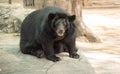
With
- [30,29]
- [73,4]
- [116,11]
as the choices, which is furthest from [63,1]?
[116,11]

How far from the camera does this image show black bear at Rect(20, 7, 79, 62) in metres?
5.47

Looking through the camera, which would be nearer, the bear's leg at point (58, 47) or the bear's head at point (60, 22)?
the bear's head at point (60, 22)

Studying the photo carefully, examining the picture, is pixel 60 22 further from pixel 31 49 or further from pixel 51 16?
pixel 31 49

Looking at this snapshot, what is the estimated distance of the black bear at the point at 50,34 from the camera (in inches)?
215

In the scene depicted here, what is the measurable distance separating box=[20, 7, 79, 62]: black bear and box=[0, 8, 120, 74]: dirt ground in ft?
0.47

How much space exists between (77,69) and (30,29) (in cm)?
122

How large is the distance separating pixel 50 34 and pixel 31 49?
627mm

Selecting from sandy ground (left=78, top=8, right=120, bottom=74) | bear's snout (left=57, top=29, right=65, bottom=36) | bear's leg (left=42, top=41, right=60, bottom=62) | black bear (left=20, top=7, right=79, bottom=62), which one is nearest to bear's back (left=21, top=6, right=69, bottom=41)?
black bear (left=20, top=7, right=79, bottom=62)

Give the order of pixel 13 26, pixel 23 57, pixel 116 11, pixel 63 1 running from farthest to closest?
pixel 116 11 < pixel 63 1 < pixel 13 26 < pixel 23 57

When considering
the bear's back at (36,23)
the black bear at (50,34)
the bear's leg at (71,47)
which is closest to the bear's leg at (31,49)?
the black bear at (50,34)

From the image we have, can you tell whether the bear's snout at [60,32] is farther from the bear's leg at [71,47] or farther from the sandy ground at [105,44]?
the sandy ground at [105,44]

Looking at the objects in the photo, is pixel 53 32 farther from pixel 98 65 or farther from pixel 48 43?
pixel 98 65

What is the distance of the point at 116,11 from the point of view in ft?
74.3

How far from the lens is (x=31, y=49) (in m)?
6.07
